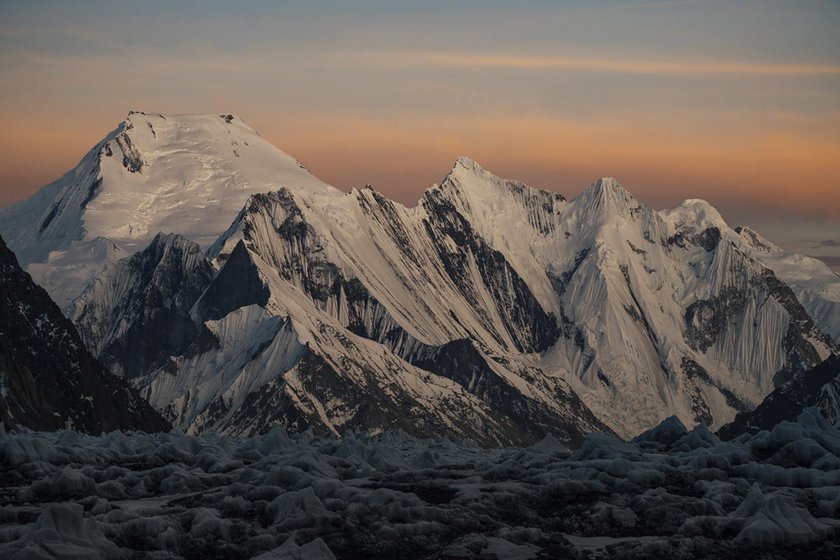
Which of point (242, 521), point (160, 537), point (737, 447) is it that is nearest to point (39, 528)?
point (160, 537)

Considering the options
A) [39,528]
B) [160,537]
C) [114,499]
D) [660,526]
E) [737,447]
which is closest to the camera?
[39,528]

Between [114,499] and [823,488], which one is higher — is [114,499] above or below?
below

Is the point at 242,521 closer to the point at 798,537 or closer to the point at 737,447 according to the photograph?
the point at 798,537

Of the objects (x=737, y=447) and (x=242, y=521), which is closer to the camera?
(x=242, y=521)

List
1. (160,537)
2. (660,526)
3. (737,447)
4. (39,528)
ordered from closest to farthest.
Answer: (39,528)
(160,537)
(660,526)
(737,447)

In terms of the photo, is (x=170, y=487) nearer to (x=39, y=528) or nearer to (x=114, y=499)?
(x=114, y=499)

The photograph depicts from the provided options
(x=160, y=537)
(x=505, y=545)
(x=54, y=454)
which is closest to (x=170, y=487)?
(x=54, y=454)
